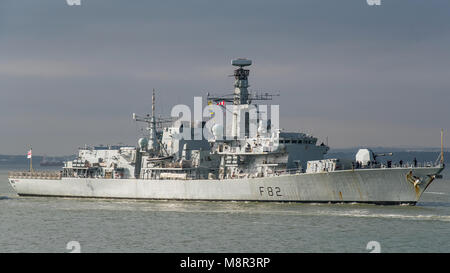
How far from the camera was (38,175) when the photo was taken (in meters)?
48.9

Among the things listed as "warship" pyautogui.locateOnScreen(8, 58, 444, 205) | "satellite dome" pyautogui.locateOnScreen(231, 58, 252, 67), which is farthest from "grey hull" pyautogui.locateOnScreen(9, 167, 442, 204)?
"satellite dome" pyautogui.locateOnScreen(231, 58, 252, 67)

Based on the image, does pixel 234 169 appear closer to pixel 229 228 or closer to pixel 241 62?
pixel 241 62

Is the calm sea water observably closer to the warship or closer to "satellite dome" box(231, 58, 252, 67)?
the warship

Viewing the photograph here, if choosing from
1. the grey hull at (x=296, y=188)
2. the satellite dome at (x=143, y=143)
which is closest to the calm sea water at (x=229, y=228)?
the grey hull at (x=296, y=188)

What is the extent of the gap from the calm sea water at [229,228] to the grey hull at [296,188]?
62 centimetres

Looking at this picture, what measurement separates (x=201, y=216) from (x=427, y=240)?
1279 cm

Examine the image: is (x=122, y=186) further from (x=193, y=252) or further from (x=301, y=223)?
(x=193, y=252)

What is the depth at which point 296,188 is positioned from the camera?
35.3m

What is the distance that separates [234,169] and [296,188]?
250 inches

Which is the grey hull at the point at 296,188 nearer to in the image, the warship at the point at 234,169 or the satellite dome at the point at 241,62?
the warship at the point at 234,169

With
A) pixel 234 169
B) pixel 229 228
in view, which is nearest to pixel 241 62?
pixel 234 169

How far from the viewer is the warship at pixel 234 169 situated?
33562 millimetres

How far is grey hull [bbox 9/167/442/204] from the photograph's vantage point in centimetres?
3300

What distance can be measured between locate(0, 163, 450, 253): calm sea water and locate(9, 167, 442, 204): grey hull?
2.04 ft
